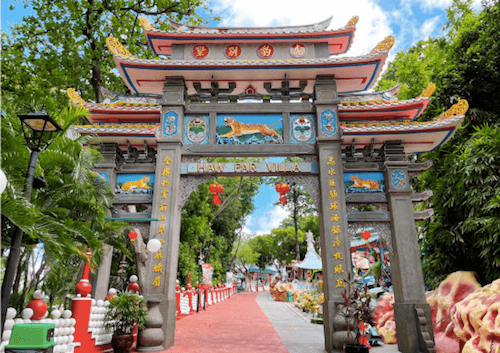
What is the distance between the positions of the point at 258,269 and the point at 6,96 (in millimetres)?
39786

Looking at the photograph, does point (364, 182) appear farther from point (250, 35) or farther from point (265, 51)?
point (250, 35)

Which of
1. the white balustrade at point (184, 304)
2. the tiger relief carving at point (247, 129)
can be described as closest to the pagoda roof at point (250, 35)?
the tiger relief carving at point (247, 129)

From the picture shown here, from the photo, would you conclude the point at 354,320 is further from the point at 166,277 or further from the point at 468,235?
the point at 468,235

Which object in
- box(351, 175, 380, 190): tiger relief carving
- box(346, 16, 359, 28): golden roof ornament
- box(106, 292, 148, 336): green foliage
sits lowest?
box(106, 292, 148, 336): green foliage

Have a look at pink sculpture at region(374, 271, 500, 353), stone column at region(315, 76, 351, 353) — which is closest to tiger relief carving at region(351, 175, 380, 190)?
stone column at region(315, 76, 351, 353)

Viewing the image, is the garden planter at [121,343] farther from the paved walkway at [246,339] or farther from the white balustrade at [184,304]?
the white balustrade at [184,304]

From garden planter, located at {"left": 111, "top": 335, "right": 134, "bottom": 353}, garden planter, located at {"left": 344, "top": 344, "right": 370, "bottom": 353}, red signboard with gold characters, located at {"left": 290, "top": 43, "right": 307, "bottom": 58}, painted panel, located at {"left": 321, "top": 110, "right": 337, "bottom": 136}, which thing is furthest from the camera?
red signboard with gold characters, located at {"left": 290, "top": 43, "right": 307, "bottom": 58}

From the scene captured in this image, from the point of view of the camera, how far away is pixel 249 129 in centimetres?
784

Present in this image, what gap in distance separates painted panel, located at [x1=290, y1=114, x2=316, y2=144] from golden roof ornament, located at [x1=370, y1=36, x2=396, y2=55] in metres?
2.03

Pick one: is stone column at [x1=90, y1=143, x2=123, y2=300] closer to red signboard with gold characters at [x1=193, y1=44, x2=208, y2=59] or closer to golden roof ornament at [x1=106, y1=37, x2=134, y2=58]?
golden roof ornament at [x1=106, y1=37, x2=134, y2=58]

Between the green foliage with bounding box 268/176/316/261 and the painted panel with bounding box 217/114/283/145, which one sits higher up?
the green foliage with bounding box 268/176/316/261

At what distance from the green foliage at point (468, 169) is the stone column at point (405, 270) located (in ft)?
5.69

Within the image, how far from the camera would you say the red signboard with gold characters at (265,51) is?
8.50 metres

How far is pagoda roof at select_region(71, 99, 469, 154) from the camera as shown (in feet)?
24.3
